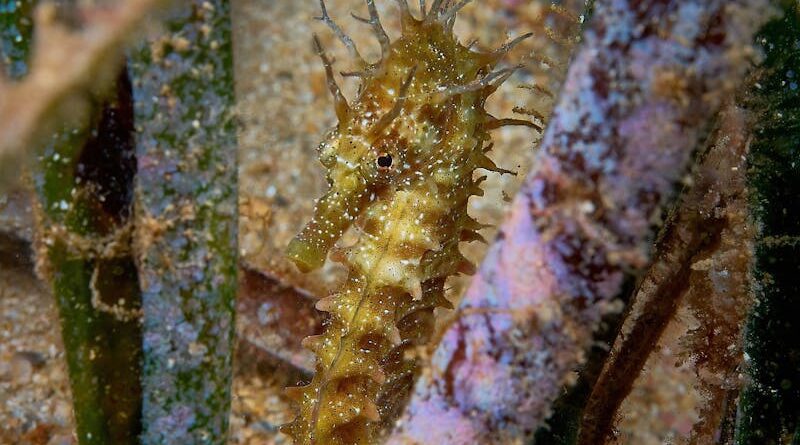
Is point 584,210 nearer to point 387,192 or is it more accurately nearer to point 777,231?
point 777,231

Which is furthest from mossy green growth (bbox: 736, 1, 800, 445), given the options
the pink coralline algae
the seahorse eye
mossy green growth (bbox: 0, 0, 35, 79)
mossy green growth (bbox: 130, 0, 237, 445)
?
mossy green growth (bbox: 0, 0, 35, 79)

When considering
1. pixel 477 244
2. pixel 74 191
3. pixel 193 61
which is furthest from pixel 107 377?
pixel 477 244

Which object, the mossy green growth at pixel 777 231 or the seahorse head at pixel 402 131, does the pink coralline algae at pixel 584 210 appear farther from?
the seahorse head at pixel 402 131

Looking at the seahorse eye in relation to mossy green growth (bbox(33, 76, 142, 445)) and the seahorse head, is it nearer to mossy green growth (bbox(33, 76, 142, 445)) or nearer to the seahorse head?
the seahorse head

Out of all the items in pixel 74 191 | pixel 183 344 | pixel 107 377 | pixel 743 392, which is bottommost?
pixel 107 377

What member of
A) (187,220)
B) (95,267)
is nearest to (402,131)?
(187,220)

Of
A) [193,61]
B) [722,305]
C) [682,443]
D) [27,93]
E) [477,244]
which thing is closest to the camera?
[27,93]

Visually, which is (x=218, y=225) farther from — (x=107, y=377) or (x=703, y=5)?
(x=703, y=5)
